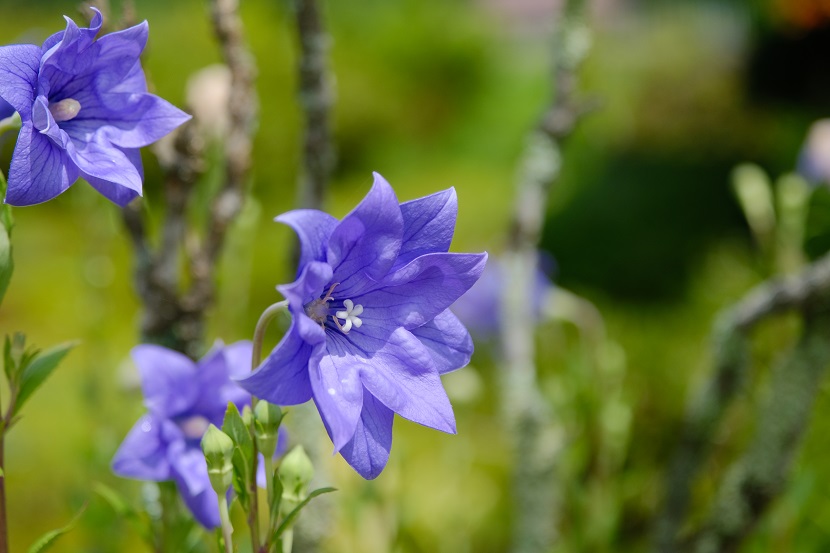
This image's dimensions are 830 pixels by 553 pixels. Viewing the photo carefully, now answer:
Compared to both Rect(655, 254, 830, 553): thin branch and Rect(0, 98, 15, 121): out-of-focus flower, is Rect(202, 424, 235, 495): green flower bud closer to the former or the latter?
Rect(0, 98, 15, 121): out-of-focus flower

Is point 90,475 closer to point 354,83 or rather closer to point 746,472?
point 746,472

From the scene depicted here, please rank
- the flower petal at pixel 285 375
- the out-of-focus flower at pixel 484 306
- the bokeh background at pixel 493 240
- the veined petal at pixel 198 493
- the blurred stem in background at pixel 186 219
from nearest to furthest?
the flower petal at pixel 285 375 → the veined petal at pixel 198 493 → the blurred stem in background at pixel 186 219 → the bokeh background at pixel 493 240 → the out-of-focus flower at pixel 484 306

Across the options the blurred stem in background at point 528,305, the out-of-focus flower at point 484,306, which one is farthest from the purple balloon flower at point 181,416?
the out-of-focus flower at point 484,306

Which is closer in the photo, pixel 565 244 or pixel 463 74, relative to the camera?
pixel 565 244

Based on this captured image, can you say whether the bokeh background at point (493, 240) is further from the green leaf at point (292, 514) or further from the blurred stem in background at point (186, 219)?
the green leaf at point (292, 514)

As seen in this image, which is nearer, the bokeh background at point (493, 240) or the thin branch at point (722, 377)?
the thin branch at point (722, 377)

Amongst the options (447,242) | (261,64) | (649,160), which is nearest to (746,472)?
(447,242)

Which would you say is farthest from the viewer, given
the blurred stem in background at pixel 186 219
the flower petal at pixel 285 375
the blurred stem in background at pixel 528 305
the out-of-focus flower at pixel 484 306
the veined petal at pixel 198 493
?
the out-of-focus flower at pixel 484 306
